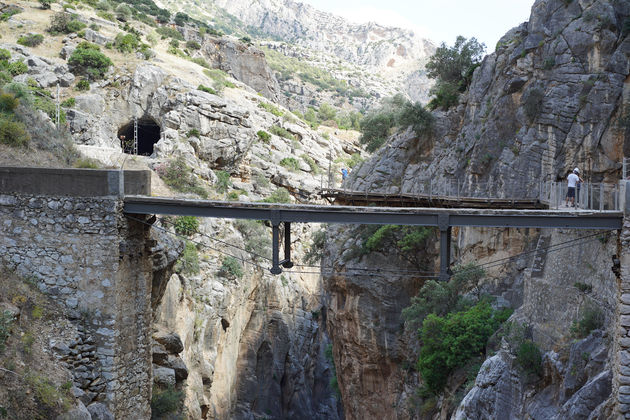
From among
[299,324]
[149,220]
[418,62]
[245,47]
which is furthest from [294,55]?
[149,220]

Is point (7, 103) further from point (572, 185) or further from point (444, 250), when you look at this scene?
point (572, 185)

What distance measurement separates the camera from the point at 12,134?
64.4 feet

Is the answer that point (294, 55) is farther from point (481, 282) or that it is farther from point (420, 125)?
point (481, 282)

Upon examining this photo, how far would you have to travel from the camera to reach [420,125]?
1278 inches

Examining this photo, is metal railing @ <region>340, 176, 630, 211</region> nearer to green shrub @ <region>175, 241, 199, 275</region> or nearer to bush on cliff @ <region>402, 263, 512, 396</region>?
bush on cliff @ <region>402, 263, 512, 396</region>

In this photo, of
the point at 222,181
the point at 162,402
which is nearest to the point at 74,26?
the point at 222,181

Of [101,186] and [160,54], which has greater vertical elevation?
[160,54]

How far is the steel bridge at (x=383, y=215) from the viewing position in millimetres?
13852

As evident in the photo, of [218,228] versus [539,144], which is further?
[218,228]

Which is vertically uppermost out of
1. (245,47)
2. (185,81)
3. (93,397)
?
(245,47)

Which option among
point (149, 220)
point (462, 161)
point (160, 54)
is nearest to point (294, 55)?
point (160, 54)

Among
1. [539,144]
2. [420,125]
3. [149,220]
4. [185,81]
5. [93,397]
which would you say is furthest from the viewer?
[185,81]

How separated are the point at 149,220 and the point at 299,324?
2803cm

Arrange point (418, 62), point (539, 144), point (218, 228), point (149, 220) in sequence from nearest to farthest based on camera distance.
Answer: point (149, 220) → point (539, 144) → point (218, 228) → point (418, 62)
